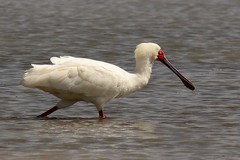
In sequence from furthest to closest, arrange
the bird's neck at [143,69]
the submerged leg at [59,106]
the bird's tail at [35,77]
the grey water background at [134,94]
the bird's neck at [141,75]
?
1. the bird's neck at [143,69]
2. the bird's neck at [141,75]
3. the submerged leg at [59,106]
4. the bird's tail at [35,77]
5. the grey water background at [134,94]

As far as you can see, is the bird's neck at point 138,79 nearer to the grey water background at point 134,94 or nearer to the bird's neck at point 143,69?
the bird's neck at point 143,69

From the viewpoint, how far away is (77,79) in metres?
11.0

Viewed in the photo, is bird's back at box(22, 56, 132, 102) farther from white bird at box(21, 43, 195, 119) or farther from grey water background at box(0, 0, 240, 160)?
Result: grey water background at box(0, 0, 240, 160)

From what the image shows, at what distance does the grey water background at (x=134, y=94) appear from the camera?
9.66m

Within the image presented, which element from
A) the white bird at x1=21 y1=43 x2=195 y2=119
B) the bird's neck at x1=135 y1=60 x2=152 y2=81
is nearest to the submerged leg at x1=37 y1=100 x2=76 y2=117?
the white bird at x1=21 y1=43 x2=195 y2=119

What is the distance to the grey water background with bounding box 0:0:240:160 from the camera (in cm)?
966

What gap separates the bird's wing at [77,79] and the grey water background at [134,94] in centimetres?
36

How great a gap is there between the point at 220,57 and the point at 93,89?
5.73m

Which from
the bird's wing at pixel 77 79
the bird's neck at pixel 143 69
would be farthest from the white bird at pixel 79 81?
the bird's neck at pixel 143 69

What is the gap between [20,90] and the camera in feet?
43.0

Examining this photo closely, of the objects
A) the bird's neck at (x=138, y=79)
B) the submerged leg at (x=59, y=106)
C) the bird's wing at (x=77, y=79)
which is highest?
the bird's wing at (x=77, y=79)

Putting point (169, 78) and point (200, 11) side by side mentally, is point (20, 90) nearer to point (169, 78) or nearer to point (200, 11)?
point (169, 78)

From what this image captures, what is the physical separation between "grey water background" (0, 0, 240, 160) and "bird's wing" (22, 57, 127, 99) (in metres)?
0.36

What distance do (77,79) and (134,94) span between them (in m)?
2.15
